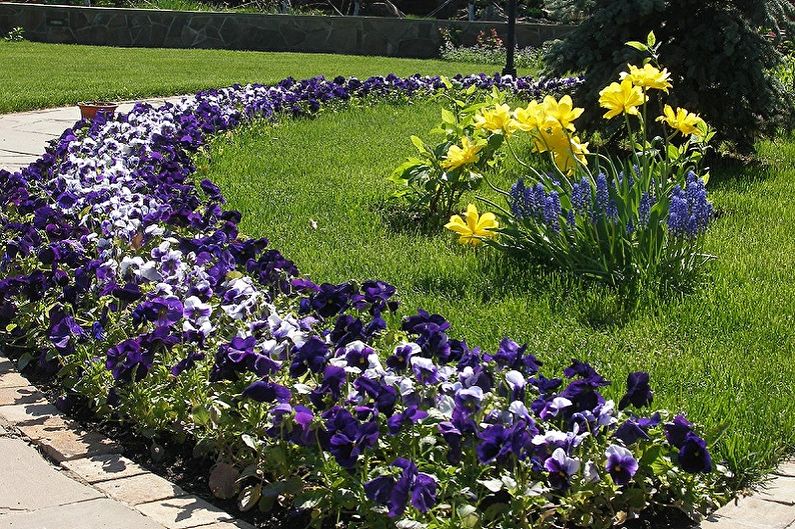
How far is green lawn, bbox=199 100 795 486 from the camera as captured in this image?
12.0 ft

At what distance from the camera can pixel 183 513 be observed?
118 inches

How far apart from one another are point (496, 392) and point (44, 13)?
59.6 feet

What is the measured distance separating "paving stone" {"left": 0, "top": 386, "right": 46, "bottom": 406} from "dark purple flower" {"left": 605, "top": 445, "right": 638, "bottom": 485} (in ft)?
6.87

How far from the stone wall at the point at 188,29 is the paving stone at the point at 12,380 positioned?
1572 centimetres

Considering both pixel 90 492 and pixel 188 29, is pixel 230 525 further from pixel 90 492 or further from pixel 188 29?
pixel 188 29

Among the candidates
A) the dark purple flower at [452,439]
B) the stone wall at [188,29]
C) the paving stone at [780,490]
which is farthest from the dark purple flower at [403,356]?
the stone wall at [188,29]

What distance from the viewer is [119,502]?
306 centimetres

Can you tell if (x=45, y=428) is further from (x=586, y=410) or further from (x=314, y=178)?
(x=314, y=178)

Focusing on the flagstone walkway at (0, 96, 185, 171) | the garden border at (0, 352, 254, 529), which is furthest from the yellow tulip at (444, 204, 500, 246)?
the flagstone walkway at (0, 96, 185, 171)

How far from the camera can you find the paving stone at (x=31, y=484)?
3.04m

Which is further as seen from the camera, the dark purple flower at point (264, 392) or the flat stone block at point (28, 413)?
the flat stone block at point (28, 413)

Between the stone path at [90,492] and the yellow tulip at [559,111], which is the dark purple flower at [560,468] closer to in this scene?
the stone path at [90,492]

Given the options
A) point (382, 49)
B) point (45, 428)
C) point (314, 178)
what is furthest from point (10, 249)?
point (382, 49)

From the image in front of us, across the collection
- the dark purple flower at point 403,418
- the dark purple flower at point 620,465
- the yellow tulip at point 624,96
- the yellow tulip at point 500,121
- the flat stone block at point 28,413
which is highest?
the yellow tulip at point 624,96
